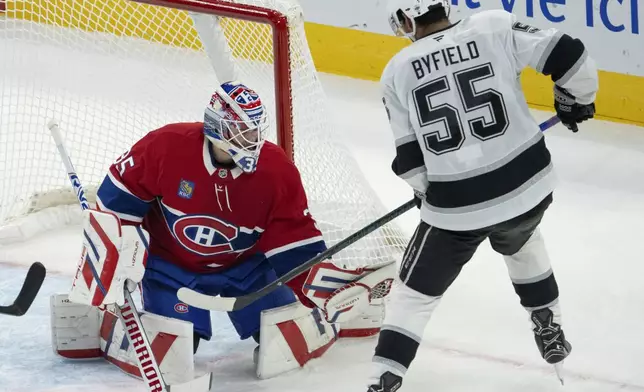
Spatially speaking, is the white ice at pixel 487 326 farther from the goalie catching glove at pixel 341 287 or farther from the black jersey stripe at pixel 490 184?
the black jersey stripe at pixel 490 184

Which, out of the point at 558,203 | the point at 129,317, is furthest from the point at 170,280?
the point at 558,203

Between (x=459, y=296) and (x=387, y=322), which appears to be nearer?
(x=387, y=322)

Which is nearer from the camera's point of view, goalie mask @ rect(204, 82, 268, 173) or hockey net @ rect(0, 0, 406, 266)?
goalie mask @ rect(204, 82, 268, 173)

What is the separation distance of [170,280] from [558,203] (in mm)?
1827

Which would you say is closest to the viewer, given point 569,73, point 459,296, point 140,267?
point 569,73

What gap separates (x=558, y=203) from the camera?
175 inches

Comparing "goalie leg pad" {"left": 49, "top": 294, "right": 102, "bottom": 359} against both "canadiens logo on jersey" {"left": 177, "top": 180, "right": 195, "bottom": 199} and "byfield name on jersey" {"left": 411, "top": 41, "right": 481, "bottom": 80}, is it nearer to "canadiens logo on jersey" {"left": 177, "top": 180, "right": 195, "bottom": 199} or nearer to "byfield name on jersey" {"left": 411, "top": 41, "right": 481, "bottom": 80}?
"canadiens logo on jersey" {"left": 177, "top": 180, "right": 195, "bottom": 199}

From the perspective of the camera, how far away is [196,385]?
297 centimetres

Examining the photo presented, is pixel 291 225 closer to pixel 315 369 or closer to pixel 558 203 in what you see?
pixel 315 369

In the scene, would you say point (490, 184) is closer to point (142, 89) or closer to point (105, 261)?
point (105, 261)

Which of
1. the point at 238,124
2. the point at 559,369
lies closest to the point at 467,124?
the point at 238,124

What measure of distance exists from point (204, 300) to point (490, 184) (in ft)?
2.61

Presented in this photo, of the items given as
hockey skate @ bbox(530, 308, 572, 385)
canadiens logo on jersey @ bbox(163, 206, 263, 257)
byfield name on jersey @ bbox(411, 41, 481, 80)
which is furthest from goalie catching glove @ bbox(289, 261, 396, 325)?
byfield name on jersey @ bbox(411, 41, 481, 80)

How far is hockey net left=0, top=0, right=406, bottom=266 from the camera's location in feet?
11.7
